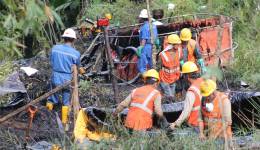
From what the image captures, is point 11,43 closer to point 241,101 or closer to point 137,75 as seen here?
point 241,101

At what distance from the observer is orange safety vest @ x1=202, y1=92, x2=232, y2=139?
21.7ft

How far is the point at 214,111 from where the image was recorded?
6992 mm

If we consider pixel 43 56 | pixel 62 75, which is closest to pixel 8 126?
pixel 62 75

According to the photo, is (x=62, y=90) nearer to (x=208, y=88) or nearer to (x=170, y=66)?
(x=170, y=66)

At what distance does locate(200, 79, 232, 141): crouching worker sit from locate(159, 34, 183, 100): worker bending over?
→ 2900 mm

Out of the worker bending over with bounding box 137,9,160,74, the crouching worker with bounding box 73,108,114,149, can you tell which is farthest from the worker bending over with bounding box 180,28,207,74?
the crouching worker with bounding box 73,108,114,149

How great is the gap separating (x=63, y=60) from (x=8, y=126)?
4.51ft

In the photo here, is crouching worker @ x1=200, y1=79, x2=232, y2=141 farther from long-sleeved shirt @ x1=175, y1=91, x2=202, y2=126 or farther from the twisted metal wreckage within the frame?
the twisted metal wreckage

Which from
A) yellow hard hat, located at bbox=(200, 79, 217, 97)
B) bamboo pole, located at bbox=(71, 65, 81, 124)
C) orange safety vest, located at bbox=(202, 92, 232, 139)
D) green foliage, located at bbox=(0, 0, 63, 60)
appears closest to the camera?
green foliage, located at bbox=(0, 0, 63, 60)

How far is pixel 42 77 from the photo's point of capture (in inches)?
455

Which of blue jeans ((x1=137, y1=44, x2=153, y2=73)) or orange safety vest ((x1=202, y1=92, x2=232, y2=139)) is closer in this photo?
orange safety vest ((x1=202, y1=92, x2=232, y2=139))

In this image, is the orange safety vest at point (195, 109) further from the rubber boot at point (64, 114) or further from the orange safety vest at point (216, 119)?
the rubber boot at point (64, 114)

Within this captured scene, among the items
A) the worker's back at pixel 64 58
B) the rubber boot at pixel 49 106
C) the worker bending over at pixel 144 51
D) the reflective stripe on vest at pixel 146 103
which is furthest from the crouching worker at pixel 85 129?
the worker bending over at pixel 144 51

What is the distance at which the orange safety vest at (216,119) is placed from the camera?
21.7 ft
